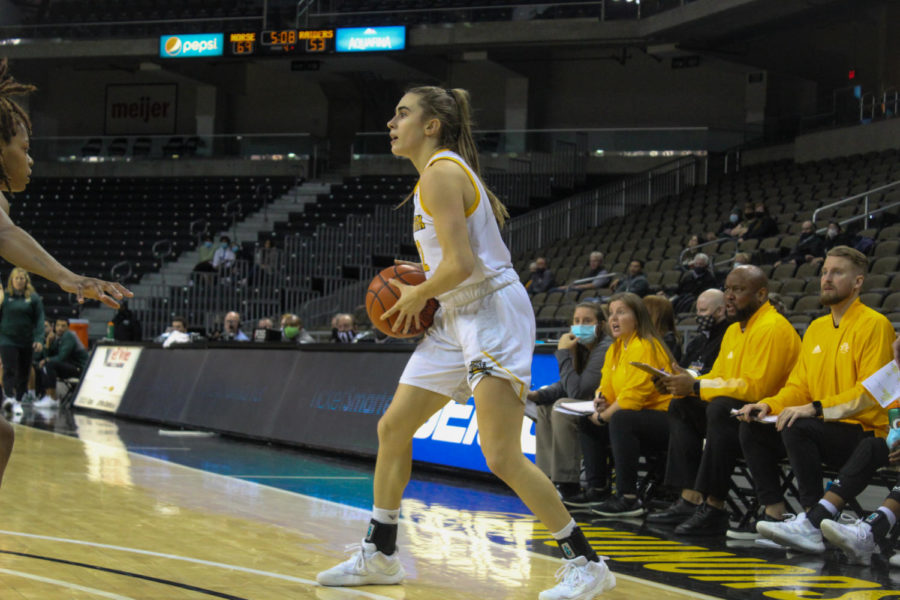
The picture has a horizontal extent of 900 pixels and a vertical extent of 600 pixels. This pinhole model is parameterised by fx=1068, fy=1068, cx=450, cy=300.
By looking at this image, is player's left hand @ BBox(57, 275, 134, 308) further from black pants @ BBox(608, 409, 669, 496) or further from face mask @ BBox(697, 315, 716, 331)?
face mask @ BBox(697, 315, 716, 331)

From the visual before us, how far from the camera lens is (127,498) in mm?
5949

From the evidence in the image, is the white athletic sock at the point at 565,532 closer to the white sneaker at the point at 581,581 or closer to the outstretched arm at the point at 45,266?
the white sneaker at the point at 581,581

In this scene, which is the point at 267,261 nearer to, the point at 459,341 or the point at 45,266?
the point at 459,341

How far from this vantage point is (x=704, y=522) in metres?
5.59

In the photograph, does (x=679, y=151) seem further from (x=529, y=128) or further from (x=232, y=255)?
(x=232, y=255)

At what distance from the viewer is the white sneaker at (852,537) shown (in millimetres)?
4734

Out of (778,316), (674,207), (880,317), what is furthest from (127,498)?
(674,207)

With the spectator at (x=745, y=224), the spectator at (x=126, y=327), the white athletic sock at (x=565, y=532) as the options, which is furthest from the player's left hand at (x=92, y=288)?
the spectator at (x=745, y=224)

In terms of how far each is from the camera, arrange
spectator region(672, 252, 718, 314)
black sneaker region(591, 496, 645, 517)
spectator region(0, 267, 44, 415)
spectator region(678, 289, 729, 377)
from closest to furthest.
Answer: black sneaker region(591, 496, 645, 517) → spectator region(678, 289, 729, 377) → spectator region(0, 267, 44, 415) → spectator region(672, 252, 718, 314)

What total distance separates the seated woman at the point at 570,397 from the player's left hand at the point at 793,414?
164 centimetres

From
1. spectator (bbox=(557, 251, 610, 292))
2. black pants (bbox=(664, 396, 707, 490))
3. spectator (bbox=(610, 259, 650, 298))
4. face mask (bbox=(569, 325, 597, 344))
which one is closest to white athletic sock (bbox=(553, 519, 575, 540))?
black pants (bbox=(664, 396, 707, 490))

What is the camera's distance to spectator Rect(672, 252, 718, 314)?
510 inches

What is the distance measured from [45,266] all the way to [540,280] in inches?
563

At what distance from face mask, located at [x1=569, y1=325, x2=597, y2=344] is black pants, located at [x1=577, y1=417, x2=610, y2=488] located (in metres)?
0.59
